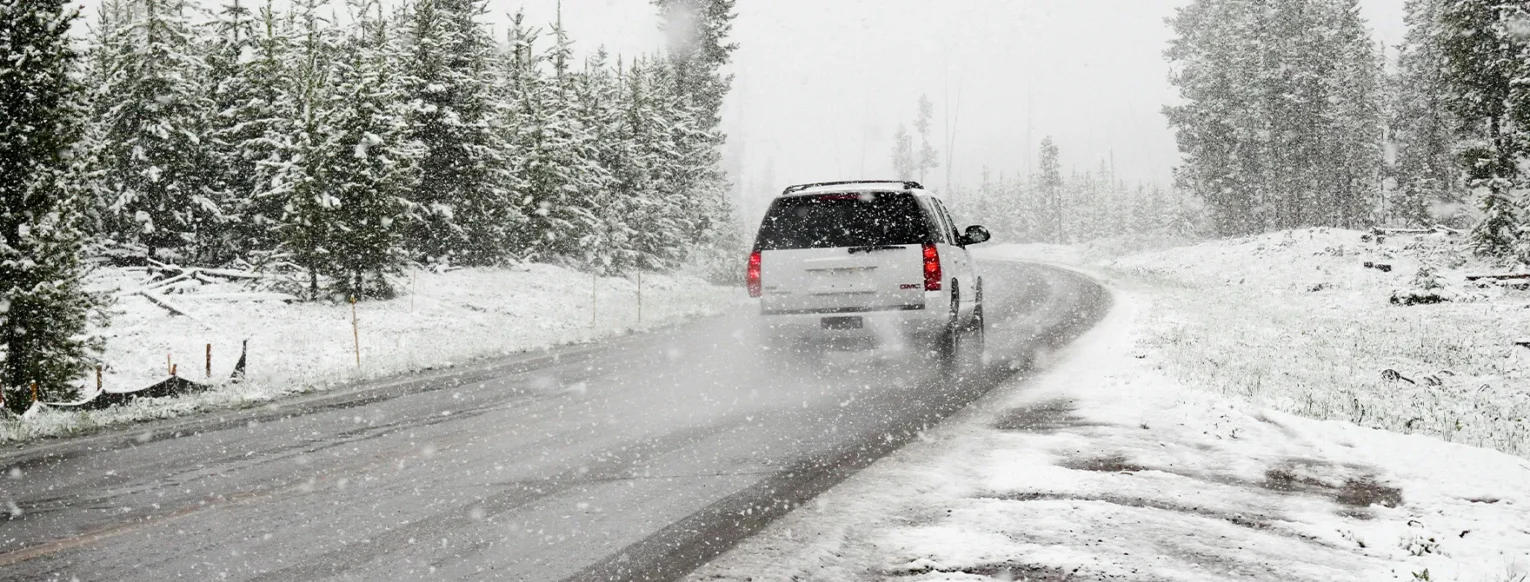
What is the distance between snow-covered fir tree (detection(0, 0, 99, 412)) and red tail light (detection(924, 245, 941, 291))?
10791 millimetres

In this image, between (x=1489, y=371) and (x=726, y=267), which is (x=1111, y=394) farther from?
(x=726, y=267)

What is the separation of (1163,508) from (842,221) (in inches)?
232

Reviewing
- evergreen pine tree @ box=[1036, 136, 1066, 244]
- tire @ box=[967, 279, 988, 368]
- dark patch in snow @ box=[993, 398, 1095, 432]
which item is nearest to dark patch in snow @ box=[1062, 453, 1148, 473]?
dark patch in snow @ box=[993, 398, 1095, 432]

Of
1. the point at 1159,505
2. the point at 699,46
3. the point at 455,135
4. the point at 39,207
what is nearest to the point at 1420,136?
the point at 699,46

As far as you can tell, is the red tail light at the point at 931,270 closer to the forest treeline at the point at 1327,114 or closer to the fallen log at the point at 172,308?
the fallen log at the point at 172,308

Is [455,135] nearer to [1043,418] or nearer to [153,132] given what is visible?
[153,132]

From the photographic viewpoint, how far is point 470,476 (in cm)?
529

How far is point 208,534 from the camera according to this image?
427 centimetres

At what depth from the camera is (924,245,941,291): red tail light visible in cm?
946

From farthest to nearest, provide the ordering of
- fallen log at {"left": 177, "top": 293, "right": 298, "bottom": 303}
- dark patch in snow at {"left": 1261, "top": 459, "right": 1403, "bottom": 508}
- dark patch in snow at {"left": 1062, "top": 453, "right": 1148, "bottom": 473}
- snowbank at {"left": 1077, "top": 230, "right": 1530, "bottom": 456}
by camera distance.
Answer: fallen log at {"left": 177, "top": 293, "right": 298, "bottom": 303}, snowbank at {"left": 1077, "top": 230, "right": 1530, "bottom": 456}, dark patch in snow at {"left": 1062, "top": 453, "right": 1148, "bottom": 473}, dark patch in snow at {"left": 1261, "top": 459, "right": 1403, "bottom": 508}

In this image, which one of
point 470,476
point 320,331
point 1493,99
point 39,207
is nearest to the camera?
point 470,476

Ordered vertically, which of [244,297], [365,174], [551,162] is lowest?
[244,297]

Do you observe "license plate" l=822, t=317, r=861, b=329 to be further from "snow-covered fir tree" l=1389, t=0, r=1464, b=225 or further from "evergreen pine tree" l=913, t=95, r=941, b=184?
"evergreen pine tree" l=913, t=95, r=941, b=184

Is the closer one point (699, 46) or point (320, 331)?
point (320, 331)
